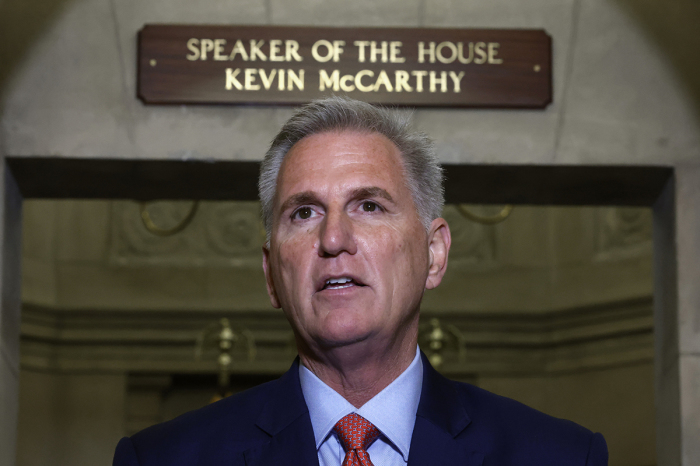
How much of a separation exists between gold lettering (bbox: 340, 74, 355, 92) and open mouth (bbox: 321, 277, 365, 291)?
1.72m

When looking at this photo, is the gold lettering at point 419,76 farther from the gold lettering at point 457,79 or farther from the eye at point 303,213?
the eye at point 303,213

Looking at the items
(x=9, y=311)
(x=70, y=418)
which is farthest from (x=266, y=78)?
(x=70, y=418)

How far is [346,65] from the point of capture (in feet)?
11.2

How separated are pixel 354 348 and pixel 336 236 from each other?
22 cm

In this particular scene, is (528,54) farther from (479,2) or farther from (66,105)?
(66,105)

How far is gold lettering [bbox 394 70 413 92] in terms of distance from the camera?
134 inches

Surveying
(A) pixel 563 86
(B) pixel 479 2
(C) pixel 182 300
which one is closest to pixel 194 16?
(B) pixel 479 2

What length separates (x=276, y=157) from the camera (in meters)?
2.04

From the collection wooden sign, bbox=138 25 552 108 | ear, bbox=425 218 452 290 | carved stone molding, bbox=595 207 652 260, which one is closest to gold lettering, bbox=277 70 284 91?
wooden sign, bbox=138 25 552 108

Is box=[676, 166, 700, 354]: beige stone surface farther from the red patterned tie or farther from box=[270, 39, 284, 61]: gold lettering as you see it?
the red patterned tie

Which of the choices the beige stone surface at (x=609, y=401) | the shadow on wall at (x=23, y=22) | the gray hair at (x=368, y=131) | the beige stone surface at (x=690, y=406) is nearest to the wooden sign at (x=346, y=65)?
the shadow on wall at (x=23, y=22)

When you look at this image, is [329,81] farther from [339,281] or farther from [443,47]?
[339,281]

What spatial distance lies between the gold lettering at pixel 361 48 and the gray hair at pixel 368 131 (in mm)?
1423

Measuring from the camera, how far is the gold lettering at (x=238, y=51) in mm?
3436
